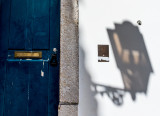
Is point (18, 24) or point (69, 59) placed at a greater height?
point (18, 24)

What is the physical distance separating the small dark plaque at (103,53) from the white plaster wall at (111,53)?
47 mm

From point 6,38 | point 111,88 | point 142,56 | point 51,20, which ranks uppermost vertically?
point 51,20

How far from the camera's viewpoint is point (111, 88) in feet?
8.50

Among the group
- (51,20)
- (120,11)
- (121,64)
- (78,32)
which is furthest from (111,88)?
(51,20)

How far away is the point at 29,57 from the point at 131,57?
1360 millimetres

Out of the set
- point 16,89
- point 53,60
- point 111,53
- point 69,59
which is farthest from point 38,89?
point 111,53

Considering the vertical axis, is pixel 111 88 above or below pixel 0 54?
below

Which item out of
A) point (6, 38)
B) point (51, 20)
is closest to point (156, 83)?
point (51, 20)

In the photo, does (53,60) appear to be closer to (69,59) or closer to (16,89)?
(69,59)

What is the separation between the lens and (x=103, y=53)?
8.60ft

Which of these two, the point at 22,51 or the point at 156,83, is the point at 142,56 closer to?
the point at 156,83

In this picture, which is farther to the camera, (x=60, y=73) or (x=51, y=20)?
(x=51, y=20)

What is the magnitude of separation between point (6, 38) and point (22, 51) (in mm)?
292

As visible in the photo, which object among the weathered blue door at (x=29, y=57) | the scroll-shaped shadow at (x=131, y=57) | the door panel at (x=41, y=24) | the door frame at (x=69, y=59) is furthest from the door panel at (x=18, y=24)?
the scroll-shaped shadow at (x=131, y=57)
